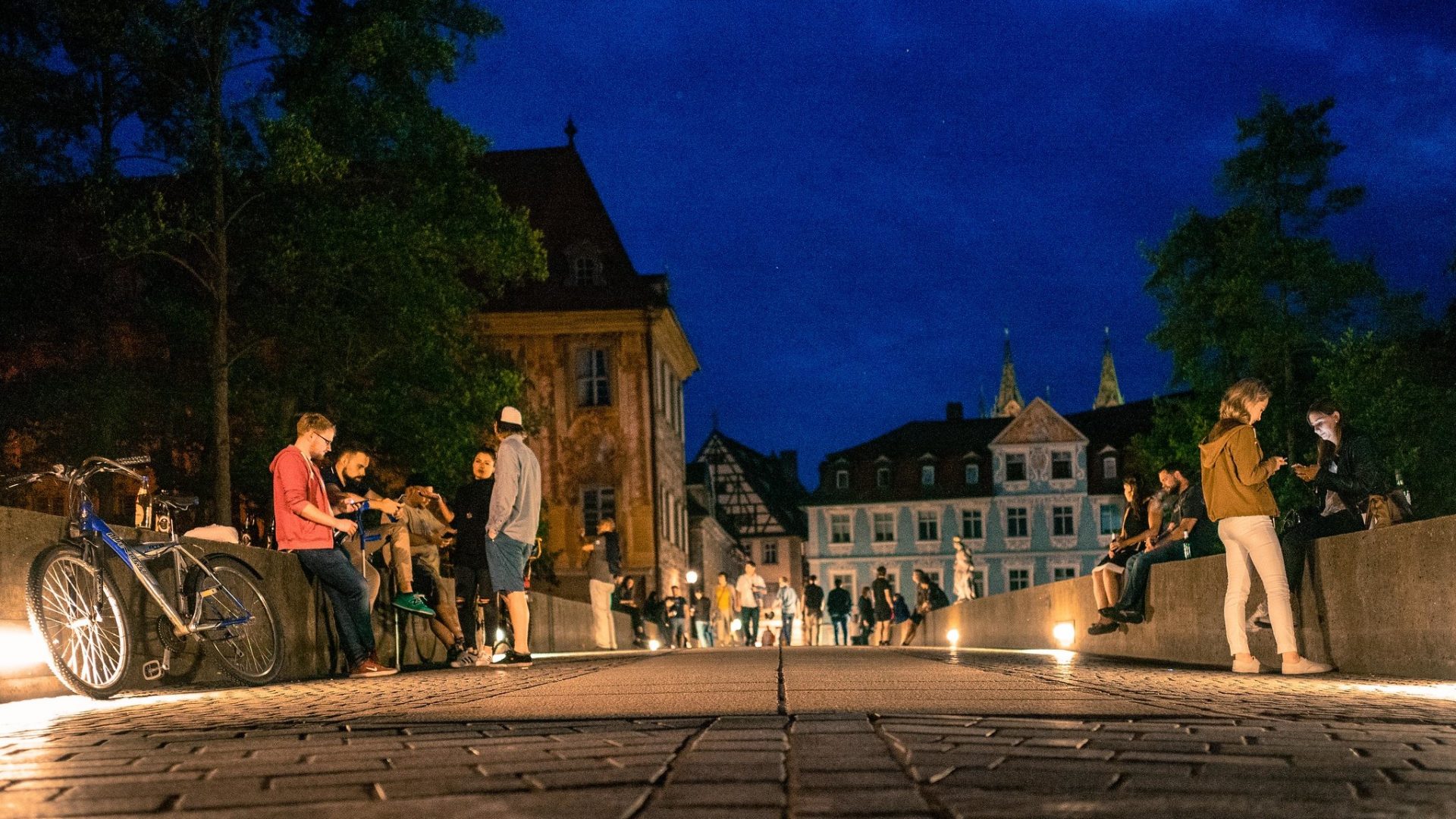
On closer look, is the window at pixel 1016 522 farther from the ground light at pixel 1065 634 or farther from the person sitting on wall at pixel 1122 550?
the person sitting on wall at pixel 1122 550

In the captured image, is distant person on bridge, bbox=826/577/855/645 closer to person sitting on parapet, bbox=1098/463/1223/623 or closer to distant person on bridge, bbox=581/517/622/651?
distant person on bridge, bbox=581/517/622/651

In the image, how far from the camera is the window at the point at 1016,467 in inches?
3182

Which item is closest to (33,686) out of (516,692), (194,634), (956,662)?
(194,634)

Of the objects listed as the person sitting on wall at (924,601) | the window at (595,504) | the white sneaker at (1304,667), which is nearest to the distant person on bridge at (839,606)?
the person sitting on wall at (924,601)

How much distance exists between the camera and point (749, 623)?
36.2 meters

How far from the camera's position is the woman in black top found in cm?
1425

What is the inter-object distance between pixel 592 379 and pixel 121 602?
43529mm

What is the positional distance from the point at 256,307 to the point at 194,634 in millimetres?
19393

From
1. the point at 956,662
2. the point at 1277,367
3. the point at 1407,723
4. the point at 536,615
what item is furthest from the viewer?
the point at 1277,367

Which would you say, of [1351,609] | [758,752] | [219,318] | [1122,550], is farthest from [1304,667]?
[219,318]

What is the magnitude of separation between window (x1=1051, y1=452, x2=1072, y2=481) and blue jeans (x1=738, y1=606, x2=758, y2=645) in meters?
45.6

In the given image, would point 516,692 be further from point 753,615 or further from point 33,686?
point 753,615

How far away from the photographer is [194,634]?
930 centimetres

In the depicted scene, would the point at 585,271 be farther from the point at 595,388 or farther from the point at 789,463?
the point at 789,463
